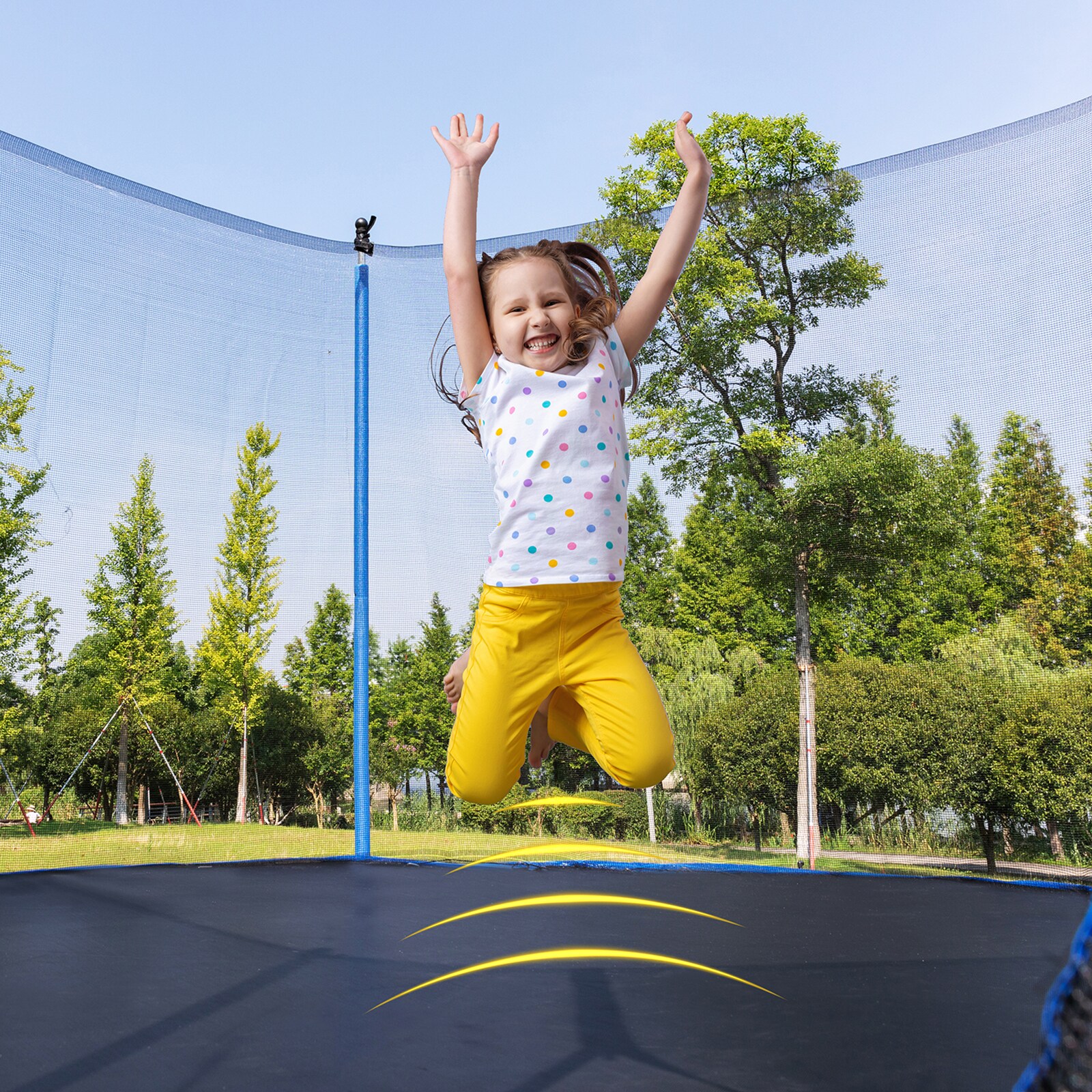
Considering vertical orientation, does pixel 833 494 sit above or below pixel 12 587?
above

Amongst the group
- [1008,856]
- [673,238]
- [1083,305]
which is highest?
[1083,305]

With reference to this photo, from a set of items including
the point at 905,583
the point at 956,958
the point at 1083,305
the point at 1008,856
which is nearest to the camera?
the point at 956,958

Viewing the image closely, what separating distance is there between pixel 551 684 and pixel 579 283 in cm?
52

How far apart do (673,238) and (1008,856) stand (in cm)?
451

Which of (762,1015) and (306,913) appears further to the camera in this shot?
(306,913)

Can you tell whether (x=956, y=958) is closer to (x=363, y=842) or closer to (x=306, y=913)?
(x=306, y=913)

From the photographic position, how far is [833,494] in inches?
186

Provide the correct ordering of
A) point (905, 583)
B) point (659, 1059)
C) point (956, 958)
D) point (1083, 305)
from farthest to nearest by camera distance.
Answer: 1. point (905, 583)
2. point (1083, 305)
3. point (956, 958)
4. point (659, 1059)

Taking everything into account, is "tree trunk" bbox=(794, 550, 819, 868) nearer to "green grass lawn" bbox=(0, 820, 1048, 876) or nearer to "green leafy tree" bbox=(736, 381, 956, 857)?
"green leafy tree" bbox=(736, 381, 956, 857)

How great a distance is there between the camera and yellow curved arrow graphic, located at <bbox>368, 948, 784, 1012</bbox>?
2.01 meters

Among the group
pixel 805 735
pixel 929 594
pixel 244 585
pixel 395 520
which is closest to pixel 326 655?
pixel 244 585

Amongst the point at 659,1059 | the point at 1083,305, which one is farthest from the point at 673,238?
the point at 1083,305

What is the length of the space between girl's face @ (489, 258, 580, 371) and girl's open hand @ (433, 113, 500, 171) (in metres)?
0.15

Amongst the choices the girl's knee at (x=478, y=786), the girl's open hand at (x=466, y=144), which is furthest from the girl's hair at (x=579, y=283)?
the girl's knee at (x=478, y=786)
